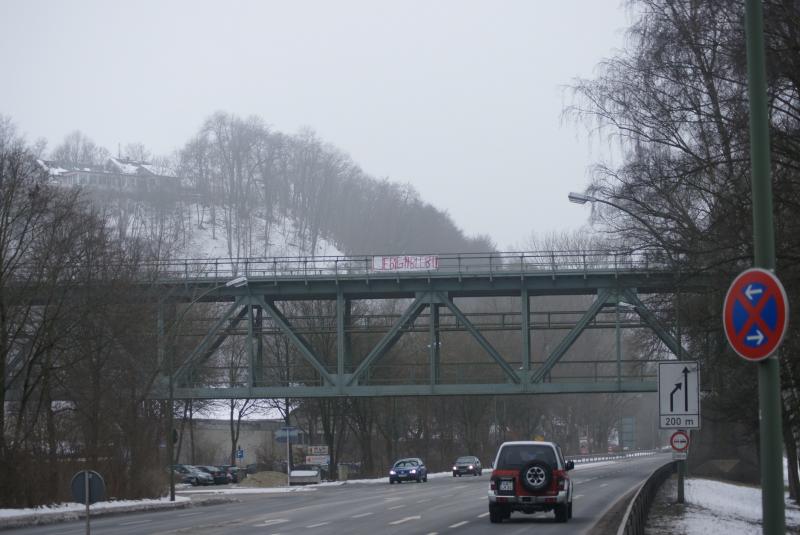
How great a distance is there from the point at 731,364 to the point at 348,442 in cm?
Result: 6941

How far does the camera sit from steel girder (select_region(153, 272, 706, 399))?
52.5 metres

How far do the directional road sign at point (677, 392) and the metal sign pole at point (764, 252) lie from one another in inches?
592

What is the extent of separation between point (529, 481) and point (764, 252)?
58.2 feet

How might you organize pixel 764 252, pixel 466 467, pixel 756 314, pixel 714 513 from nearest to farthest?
pixel 756 314, pixel 764 252, pixel 714 513, pixel 466 467

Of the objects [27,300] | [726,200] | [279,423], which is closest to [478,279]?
[27,300]

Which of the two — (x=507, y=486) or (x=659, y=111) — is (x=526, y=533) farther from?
(x=659, y=111)

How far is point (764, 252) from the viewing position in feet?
30.2

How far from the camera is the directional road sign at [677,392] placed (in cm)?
2405

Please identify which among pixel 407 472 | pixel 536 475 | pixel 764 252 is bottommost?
pixel 407 472

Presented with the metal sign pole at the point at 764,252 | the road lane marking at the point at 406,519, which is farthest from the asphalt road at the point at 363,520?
the metal sign pole at the point at 764,252

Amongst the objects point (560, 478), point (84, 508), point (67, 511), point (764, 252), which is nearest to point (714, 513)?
point (560, 478)

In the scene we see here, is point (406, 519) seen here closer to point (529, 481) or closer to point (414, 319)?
point (529, 481)

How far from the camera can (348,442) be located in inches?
3716

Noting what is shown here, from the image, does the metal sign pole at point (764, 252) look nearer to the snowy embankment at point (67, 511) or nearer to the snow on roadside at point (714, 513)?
the snow on roadside at point (714, 513)
